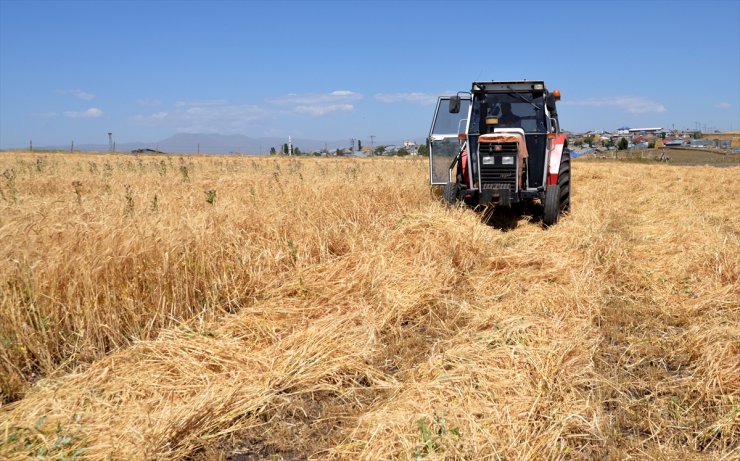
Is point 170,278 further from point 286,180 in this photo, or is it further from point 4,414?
point 286,180

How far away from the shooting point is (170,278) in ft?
14.5

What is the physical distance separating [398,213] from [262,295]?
11.6 ft

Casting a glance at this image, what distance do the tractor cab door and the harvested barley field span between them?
11.1 ft

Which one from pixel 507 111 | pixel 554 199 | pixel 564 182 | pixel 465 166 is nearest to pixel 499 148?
pixel 465 166

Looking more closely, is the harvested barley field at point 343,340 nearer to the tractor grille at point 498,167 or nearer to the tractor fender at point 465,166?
the tractor grille at point 498,167

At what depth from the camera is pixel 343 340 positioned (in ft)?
13.4

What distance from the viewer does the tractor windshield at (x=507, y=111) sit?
30.4 feet

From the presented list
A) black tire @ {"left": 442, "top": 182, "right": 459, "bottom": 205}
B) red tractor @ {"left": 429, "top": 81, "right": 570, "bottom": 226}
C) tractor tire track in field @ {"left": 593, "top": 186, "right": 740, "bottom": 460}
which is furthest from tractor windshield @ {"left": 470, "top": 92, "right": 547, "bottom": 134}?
tractor tire track in field @ {"left": 593, "top": 186, "right": 740, "bottom": 460}

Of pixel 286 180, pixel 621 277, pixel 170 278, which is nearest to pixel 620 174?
pixel 286 180

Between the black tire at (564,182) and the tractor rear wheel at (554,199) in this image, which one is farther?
the black tire at (564,182)

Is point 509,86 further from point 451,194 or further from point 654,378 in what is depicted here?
point 654,378

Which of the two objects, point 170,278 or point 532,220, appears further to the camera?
point 532,220

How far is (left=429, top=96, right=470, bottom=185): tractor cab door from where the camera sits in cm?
988

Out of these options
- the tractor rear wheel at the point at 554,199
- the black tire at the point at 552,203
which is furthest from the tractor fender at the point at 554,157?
the black tire at the point at 552,203
